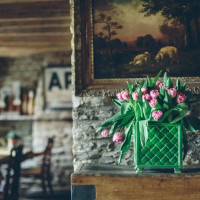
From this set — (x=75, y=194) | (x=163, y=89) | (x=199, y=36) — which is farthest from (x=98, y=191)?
(x=199, y=36)

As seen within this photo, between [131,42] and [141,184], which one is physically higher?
[131,42]

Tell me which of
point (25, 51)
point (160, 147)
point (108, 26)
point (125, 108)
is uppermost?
point (25, 51)

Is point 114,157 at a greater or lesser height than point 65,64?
lesser

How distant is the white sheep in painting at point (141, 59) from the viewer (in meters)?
2.58

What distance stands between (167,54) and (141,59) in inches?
7.7

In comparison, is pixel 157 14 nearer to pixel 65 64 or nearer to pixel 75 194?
pixel 75 194

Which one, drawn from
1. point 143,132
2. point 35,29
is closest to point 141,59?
point 143,132

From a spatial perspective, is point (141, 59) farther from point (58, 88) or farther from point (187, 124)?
point (58, 88)

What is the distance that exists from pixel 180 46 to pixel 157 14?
0.97ft

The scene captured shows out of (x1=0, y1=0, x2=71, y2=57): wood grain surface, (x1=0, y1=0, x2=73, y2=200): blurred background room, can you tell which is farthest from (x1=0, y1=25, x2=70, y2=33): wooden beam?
(x1=0, y1=0, x2=73, y2=200): blurred background room

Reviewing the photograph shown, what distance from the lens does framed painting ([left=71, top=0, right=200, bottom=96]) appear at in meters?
2.55

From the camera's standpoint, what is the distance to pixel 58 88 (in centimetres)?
633

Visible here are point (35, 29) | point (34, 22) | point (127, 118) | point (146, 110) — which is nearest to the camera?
point (146, 110)

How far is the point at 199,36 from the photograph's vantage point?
2551mm
